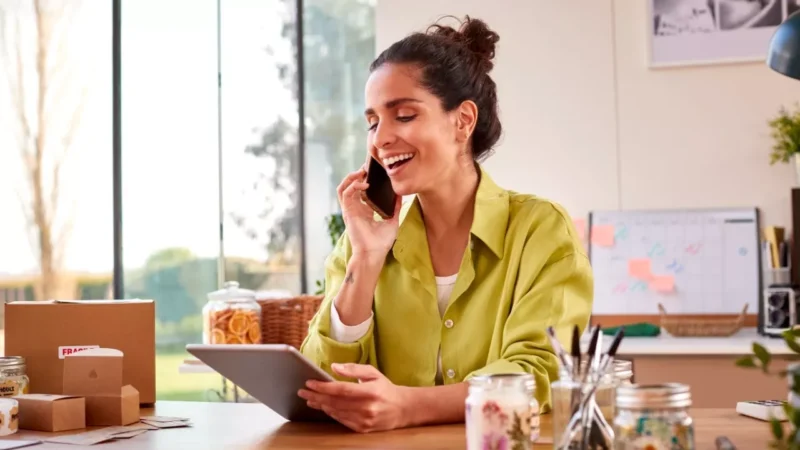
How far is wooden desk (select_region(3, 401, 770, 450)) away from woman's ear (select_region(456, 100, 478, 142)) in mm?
Result: 720

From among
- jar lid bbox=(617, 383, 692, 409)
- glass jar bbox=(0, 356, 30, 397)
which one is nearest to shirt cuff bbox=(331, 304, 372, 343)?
glass jar bbox=(0, 356, 30, 397)

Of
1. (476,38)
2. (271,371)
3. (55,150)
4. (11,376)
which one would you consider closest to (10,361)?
(11,376)

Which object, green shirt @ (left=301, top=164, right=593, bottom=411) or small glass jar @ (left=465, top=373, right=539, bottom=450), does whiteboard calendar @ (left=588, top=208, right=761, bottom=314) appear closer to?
green shirt @ (left=301, top=164, right=593, bottom=411)

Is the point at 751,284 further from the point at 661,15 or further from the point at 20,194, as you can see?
the point at 20,194

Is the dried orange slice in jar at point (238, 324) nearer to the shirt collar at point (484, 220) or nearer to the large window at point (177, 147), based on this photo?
the large window at point (177, 147)

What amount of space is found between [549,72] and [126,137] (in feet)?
5.87

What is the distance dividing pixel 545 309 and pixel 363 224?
463 millimetres

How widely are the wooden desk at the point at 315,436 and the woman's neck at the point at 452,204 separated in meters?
0.58

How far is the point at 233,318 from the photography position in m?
3.45

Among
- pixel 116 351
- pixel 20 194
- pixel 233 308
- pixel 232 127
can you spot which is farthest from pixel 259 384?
pixel 232 127

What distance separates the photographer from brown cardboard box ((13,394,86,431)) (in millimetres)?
1758

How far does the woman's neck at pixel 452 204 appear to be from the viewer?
2.16 metres

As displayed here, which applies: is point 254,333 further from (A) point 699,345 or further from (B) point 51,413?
(B) point 51,413

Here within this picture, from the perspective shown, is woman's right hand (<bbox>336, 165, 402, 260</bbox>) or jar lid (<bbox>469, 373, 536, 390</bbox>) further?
woman's right hand (<bbox>336, 165, 402, 260</bbox>)
